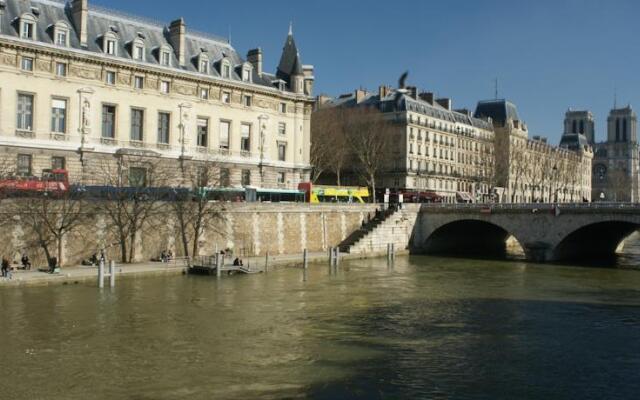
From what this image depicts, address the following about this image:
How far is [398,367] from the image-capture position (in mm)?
22453

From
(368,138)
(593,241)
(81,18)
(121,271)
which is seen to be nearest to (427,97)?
(368,138)

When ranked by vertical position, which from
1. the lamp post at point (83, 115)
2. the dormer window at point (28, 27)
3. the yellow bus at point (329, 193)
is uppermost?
the dormer window at point (28, 27)

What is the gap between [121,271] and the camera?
40.5 m

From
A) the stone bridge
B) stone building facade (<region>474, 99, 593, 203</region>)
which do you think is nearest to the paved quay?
→ the stone bridge

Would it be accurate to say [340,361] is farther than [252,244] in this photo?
No

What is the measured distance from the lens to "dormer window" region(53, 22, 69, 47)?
5159cm

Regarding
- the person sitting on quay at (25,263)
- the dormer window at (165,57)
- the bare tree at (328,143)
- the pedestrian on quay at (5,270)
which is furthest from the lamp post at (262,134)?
the pedestrian on quay at (5,270)

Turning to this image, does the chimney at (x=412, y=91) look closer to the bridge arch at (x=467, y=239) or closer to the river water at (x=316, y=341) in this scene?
the bridge arch at (x=467, y=239)

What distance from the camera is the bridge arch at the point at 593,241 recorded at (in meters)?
57.2

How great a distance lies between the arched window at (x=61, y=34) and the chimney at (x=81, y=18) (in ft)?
4.01

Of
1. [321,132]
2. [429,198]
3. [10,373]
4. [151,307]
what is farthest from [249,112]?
[10,373]

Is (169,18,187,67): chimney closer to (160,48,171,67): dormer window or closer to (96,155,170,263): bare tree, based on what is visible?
(160,48,171,67): dormer window

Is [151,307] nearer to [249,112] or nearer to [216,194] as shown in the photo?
[216,194]

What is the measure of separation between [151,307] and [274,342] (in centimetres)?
831
